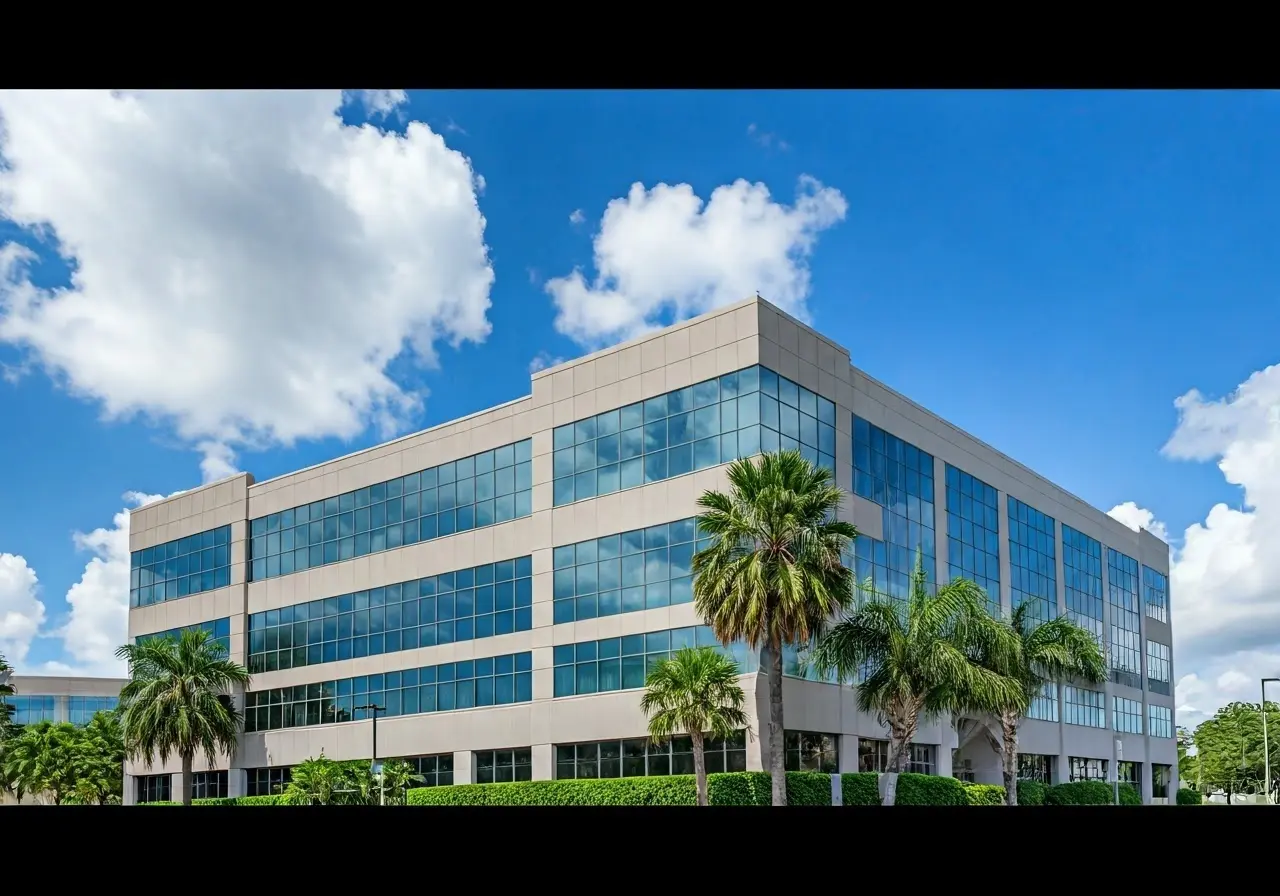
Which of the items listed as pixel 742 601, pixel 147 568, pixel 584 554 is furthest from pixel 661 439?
pixel 147 568

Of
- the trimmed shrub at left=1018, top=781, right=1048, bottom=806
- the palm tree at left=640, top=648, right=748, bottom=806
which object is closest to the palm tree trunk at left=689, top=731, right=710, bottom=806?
the palm tree at left=640, top=648, right=748, bottom=806

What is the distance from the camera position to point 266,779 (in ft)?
193

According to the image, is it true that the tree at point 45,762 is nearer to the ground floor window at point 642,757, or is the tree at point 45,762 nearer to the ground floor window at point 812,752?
the ground floor window at point 642,757

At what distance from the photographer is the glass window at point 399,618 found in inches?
1863

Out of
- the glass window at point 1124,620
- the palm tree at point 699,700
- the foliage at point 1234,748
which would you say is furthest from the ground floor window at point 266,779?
the foliage at point 1234,748

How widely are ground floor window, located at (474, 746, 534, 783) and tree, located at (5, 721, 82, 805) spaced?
107ft

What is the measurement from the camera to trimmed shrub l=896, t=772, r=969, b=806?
4225 centimetres

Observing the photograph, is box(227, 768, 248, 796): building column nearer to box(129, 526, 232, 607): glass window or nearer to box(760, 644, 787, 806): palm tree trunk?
box(129, 526, 232, 607): glass window

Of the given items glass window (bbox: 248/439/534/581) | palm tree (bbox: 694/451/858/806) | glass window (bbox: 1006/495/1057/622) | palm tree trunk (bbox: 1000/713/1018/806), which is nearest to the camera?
palm tree (bbox: 694/451/858/806)

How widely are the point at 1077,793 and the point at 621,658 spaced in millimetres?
26216

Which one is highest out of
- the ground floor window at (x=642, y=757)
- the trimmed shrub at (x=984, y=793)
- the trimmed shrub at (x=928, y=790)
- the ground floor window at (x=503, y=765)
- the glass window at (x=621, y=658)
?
the glass window at (x=621, y=658)

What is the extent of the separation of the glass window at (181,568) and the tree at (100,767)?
6.94m
